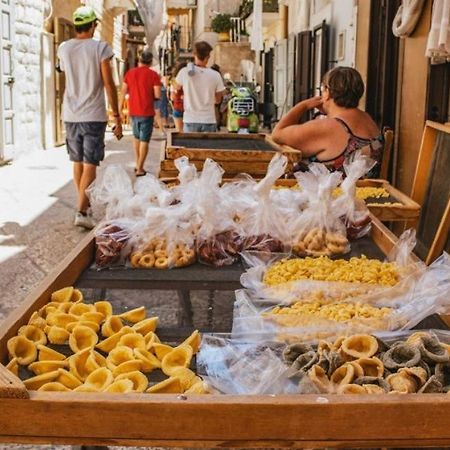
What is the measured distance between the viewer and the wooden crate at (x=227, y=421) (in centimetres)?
134

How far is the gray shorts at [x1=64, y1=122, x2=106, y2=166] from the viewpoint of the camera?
6.24 m

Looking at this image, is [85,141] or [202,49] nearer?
[85,141]

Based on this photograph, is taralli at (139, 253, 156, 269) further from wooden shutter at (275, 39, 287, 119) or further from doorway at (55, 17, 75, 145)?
wooden shutter at (275, 39, 287, 119)

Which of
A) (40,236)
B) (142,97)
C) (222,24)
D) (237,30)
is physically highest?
(222,24)

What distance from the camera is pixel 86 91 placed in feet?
20.4

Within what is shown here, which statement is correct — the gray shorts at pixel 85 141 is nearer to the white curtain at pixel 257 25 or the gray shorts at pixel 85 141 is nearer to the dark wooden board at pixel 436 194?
the dark wooden board at pixel 436 194

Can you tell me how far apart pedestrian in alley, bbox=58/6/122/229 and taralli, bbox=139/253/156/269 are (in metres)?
3.74

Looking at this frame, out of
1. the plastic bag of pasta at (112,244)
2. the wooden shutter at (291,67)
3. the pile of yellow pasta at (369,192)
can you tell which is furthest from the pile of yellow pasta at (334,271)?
the wooden shutter at (291,67)

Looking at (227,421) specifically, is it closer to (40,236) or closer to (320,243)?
(320,243)

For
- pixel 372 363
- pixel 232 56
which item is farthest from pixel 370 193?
pixel 232 56

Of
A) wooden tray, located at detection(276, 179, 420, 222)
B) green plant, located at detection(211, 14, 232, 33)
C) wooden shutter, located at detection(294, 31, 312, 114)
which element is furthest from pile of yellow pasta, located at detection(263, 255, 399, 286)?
green plant, located at detection(211, 14, 232, 33)

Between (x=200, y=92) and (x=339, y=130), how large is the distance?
3.70 meters

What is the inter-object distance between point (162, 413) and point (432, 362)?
2.18ft

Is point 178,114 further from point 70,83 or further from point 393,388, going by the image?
point 393,388
